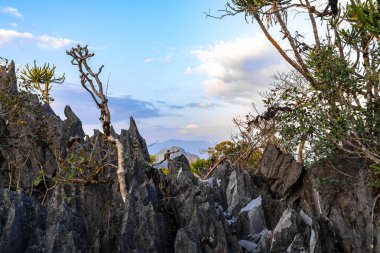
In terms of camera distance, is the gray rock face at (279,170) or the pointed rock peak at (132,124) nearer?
the gray rock face at (279,170)

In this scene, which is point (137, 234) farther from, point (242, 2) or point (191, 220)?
point (242, 2)

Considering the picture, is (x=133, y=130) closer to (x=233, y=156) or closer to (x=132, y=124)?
(x=132, y=124)

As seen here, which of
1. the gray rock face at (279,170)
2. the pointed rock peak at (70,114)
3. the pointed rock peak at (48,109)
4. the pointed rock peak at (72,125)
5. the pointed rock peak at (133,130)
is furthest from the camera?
the pointed rock peak at (48,109)

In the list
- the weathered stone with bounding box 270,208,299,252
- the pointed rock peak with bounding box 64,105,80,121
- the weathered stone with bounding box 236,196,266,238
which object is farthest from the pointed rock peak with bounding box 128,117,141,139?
the weathered stone with bounding box 270,208,299,252

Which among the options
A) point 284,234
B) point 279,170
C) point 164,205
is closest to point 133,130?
point 279,170

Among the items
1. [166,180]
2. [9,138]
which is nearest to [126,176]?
[166,180]

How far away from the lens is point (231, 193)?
22.1 metres

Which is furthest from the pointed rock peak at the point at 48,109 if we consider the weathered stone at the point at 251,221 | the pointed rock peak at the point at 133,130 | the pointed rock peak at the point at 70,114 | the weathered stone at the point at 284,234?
the weathered stone at the point at 284,234

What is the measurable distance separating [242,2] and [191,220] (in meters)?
10.8

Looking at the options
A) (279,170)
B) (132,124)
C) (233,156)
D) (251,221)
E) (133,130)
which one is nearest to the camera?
(251,221)

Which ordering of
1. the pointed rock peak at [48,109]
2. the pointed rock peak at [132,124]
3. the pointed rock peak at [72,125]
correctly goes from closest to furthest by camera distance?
the pointed rock peak at [132,124], the pointed rock peak at [72,125], the pointed rock peak at [48,109]

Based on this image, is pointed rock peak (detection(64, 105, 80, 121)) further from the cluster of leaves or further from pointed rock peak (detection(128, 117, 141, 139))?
the cluster of leaves

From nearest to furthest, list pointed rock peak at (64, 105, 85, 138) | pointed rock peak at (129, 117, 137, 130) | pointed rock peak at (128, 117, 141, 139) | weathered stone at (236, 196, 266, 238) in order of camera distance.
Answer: weathered stone at (236, 196, 266, 238), pointed rock peak at (128, 117, 141, 139), pointed rock peak at (129, 117, 137, 130), pointed rock peak at (64, 105, 85, 138)

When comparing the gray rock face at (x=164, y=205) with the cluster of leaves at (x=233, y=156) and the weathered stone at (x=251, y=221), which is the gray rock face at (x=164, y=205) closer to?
the weathered stone at (x=251, y=221)
